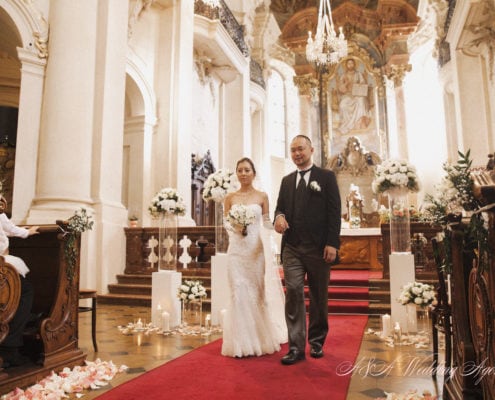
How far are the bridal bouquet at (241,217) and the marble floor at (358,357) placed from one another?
4.59 feet

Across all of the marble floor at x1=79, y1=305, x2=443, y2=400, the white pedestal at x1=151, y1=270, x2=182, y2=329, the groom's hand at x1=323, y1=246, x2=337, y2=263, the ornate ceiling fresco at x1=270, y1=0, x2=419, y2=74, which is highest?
the ornate ceiling fresco at x1=270, y1=0, x2=419, y2=74

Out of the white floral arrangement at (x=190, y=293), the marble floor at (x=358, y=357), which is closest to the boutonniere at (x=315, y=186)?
the marble floor at (x=358, y=357)

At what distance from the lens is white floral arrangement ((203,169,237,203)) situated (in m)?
6.04

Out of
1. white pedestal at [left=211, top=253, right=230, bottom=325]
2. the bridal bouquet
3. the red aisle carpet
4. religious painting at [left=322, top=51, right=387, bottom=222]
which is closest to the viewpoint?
the red aisle carpet

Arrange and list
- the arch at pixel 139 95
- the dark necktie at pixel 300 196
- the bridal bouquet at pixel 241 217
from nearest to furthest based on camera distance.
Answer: the dark necktie at pixel 300 196 < the bridal bouquet at pixel 241 217 < the arch at pixel 139 95

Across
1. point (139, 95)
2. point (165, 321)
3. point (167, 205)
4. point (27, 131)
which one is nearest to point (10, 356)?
point (165, 321)

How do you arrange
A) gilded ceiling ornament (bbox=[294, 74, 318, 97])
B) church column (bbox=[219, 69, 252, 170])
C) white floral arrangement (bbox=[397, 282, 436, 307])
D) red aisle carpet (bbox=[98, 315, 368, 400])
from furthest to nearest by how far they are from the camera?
gilded ceiling ornament (bbox=[294, 74, 318, 97]), church column (bbox=[219, 69, 252, 170]), white floral arrangement (bbox=[397, 282, 436, 307]), red aisle carpet (bbox=[98, 315, 368, 400])

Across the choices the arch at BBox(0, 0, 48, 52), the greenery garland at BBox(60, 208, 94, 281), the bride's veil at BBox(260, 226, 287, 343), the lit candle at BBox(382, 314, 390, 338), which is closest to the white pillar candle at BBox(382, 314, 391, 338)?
the lit candle at BBox(382, 314, 390, 338)

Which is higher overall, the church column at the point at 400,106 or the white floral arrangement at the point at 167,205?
the church column at the point at 400,106

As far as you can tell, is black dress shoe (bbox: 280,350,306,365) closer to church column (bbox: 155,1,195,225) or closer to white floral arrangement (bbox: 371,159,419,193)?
white floral arrangement (bbox: 371,159,419,193)

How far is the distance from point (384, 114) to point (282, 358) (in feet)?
59.9

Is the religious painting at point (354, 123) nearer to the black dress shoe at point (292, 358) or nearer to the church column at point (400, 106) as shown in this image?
the church column at point (400, 106)

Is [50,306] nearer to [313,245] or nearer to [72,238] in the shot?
[72,238]

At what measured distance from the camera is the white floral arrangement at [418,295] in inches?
190
